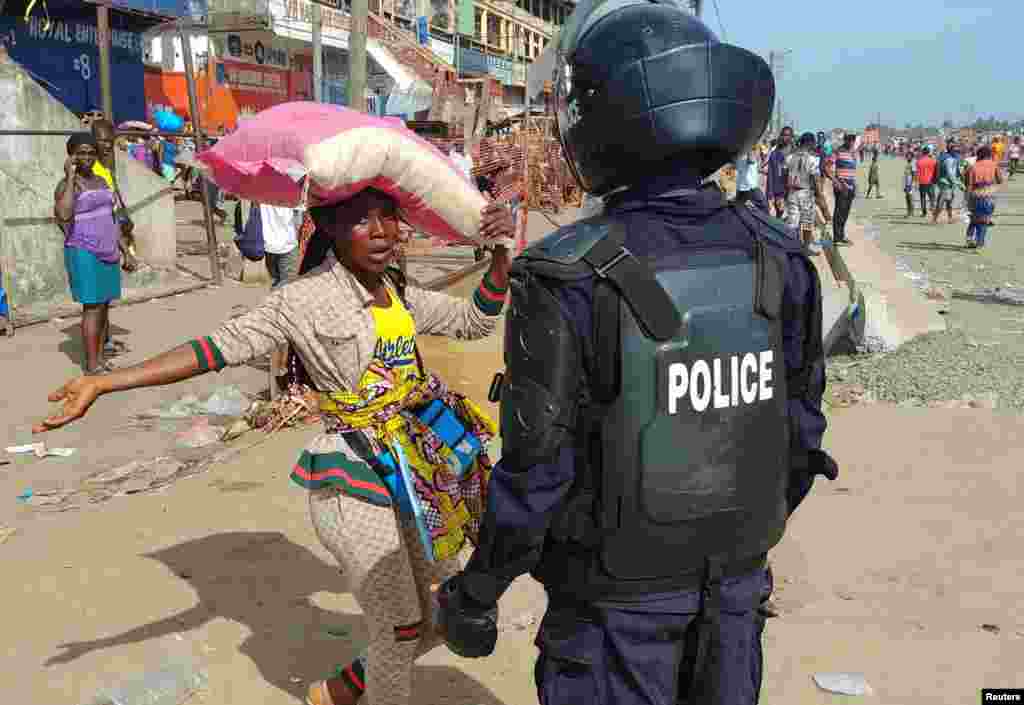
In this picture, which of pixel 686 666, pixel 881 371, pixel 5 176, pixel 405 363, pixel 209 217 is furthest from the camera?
pixel 209 217

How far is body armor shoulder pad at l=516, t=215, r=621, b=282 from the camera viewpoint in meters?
1.55

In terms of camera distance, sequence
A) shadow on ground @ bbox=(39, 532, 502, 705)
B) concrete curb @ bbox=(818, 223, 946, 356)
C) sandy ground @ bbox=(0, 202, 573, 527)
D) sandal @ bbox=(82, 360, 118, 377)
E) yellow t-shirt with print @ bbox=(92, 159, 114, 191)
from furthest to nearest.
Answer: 1. concrete curb @ bbox=(818, 223, 946, 356)
2. yellow t-shirt with print @ bbox=(92, 159, 114, 191)
3. sandal @ bbox=(82, 360, 118, 377)
4. sandy ground @ bbox=(0, 202, 573, 527)
5. shadow on ground @ bbox=(39, 532, 502, 705)

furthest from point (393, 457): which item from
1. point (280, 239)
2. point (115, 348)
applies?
point (115, 348)

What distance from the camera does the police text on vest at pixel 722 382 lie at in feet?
5.23

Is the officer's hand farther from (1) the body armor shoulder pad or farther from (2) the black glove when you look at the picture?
(2) the black glove

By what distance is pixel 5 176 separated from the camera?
9.27 metres

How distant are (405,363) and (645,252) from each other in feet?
3.77

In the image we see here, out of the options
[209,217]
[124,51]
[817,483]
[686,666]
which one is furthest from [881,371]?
[124,51]

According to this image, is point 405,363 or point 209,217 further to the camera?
point 209,217

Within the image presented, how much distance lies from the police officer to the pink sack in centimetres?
83

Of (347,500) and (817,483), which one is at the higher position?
(347,500)

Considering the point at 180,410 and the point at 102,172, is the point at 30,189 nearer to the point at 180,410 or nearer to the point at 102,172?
the point at 102,172

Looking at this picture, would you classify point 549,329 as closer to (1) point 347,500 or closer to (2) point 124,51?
(1) point 347,500

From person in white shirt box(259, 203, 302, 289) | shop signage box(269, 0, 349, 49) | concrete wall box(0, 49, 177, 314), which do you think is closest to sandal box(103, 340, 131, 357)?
person in white shirt box(259, 203, 302, 289)
